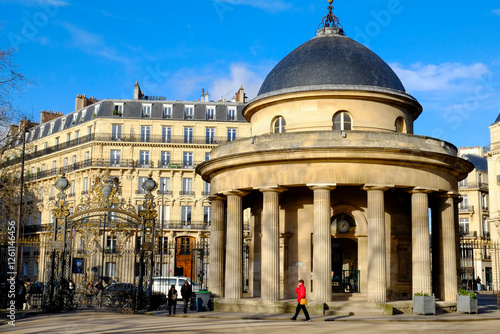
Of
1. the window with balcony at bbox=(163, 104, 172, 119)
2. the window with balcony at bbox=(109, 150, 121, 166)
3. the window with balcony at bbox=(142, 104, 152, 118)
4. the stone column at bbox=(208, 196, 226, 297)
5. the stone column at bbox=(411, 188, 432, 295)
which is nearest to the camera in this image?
the stone column at bbox=(411, 188, 432, 295)

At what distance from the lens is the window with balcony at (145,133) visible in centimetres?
6309

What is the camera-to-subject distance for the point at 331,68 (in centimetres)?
2797

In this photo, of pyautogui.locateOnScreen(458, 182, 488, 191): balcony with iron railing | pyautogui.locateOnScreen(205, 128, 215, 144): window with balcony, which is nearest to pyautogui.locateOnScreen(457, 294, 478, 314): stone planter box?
pyautogui.locateOnScreen(205, 128, 215, 144): window with balcony

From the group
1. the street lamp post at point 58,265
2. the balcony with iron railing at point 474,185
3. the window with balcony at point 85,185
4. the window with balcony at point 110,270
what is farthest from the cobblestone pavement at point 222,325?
the balcony with iron railing at point 474,185

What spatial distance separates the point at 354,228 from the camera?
89.2ft

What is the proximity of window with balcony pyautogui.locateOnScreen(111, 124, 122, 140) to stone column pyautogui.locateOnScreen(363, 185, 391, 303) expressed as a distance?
139 ft

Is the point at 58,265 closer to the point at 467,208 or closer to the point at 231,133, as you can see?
the point at 231,133

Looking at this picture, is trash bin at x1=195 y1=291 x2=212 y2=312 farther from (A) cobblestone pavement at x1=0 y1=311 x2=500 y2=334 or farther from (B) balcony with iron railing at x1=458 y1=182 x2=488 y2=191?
(B) balcony with iron railing at x1=458 y1=182 x2=488 y2=191

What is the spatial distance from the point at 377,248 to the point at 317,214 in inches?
102

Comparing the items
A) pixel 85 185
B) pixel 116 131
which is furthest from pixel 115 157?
pixel 85 185

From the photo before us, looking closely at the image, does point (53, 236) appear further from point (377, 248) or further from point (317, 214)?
point (377, 248)

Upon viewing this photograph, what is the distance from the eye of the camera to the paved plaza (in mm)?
19138

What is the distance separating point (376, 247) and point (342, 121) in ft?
19.5

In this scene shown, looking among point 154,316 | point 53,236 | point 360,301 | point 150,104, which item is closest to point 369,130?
point 360,301
